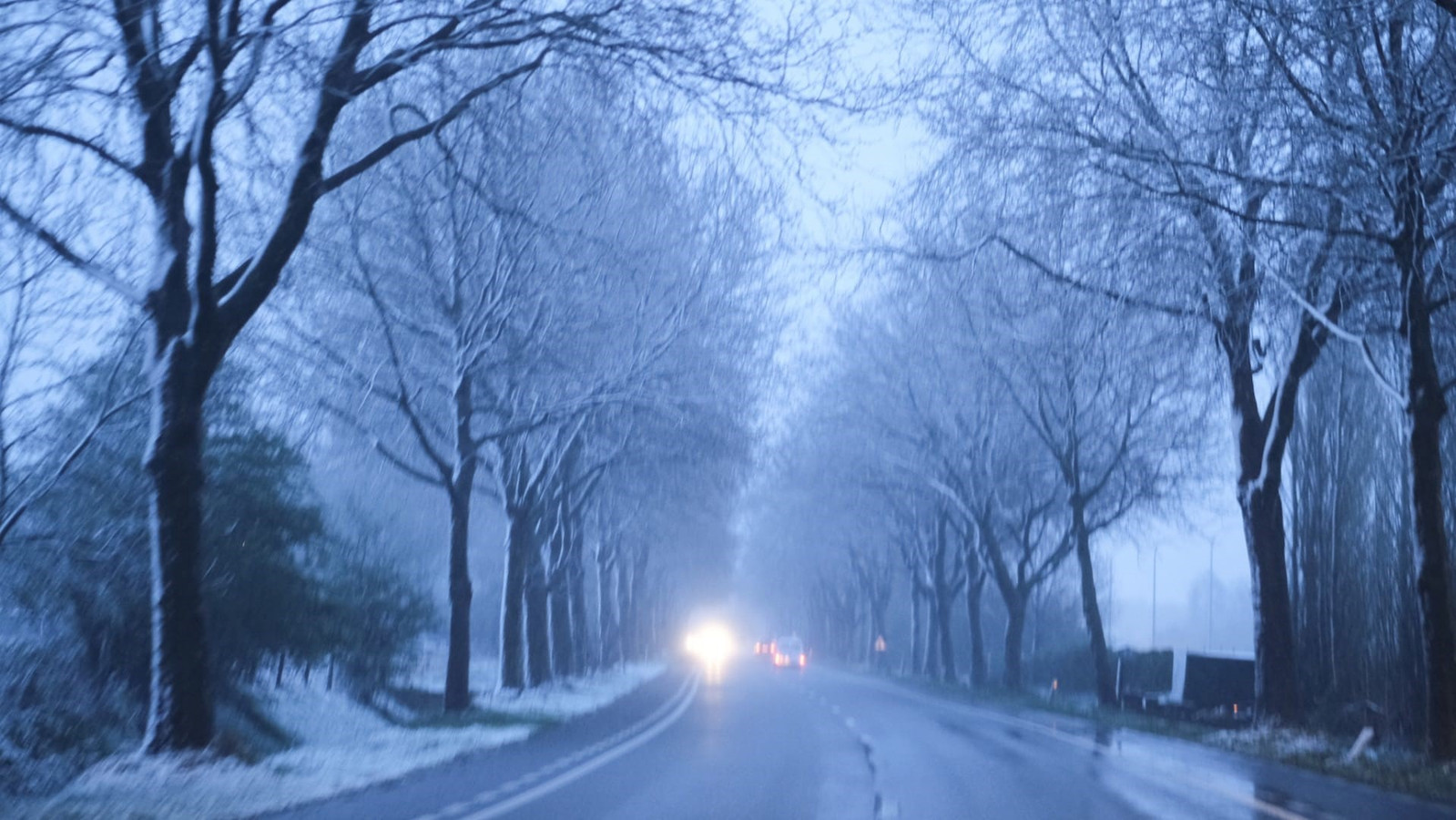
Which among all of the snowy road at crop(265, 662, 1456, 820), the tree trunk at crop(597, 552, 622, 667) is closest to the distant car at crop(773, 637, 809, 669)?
the tree trunk at crop(597, 552, 622, 667)

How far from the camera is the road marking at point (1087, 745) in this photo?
48.4 ft

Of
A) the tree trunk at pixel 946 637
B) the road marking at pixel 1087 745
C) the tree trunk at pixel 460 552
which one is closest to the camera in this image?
the road marking at pixel 1087 745

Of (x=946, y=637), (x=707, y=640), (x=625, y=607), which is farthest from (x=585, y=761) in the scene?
(x=707, y=640)

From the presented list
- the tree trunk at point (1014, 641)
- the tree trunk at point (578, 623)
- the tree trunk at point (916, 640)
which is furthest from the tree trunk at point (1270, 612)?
the tree trunk at point (916, 640)

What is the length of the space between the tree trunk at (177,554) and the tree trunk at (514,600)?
18.7 metres

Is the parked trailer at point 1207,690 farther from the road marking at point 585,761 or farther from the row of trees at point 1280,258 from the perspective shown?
the road marking at point 585,761

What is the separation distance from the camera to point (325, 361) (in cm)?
2647

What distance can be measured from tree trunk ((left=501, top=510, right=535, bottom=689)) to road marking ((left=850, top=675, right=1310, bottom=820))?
10515mm

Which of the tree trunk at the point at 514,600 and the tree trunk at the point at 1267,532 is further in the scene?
the tree trunk at the point at 514,600

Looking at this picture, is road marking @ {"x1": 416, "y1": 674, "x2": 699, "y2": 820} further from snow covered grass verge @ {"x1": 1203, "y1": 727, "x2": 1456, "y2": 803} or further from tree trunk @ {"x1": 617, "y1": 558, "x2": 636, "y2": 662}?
tree trunk @ {"x1": 617, "y1": 558, "x2": 636, "y2": 662}

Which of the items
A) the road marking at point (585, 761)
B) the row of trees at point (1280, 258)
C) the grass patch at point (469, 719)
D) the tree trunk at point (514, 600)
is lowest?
the grass patch at point (469, 719)

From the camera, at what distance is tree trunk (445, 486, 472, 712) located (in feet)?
94.6

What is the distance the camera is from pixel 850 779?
690 inches

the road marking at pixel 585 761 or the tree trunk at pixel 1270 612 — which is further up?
the tree trunk at pixel 1270 612
